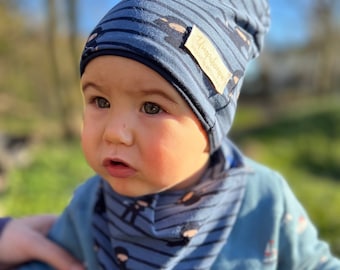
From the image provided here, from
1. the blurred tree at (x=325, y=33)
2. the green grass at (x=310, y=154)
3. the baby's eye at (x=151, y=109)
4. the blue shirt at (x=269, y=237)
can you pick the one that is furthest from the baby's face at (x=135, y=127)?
the blurred tree at (x=325, y=33)

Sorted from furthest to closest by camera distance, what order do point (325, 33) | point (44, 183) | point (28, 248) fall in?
1. point (325, 33)
2. point (44, 183)
3. point (28, 248)

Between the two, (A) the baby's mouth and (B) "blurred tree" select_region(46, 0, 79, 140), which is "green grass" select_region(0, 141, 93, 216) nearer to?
(B) "blurred tree" select_region(46, 0, 79, 140)

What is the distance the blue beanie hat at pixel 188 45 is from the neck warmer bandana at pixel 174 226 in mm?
127

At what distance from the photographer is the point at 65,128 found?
7.49m

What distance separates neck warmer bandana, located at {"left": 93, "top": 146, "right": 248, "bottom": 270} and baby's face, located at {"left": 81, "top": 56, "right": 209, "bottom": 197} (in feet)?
0.24

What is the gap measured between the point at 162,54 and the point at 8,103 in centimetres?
730

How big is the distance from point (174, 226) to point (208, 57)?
307mm

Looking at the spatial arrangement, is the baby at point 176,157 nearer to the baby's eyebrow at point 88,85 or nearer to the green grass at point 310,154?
the baby's eyebrow at point 88,85

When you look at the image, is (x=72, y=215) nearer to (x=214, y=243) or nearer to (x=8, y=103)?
(x=214, y=243)

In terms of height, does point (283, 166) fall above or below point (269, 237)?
below

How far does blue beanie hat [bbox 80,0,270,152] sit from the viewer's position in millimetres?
914

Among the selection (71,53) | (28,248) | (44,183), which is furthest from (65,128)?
(28,248)

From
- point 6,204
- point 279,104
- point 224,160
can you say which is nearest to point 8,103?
point 6,204

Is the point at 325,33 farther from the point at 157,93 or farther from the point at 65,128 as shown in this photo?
the point at 157,93
